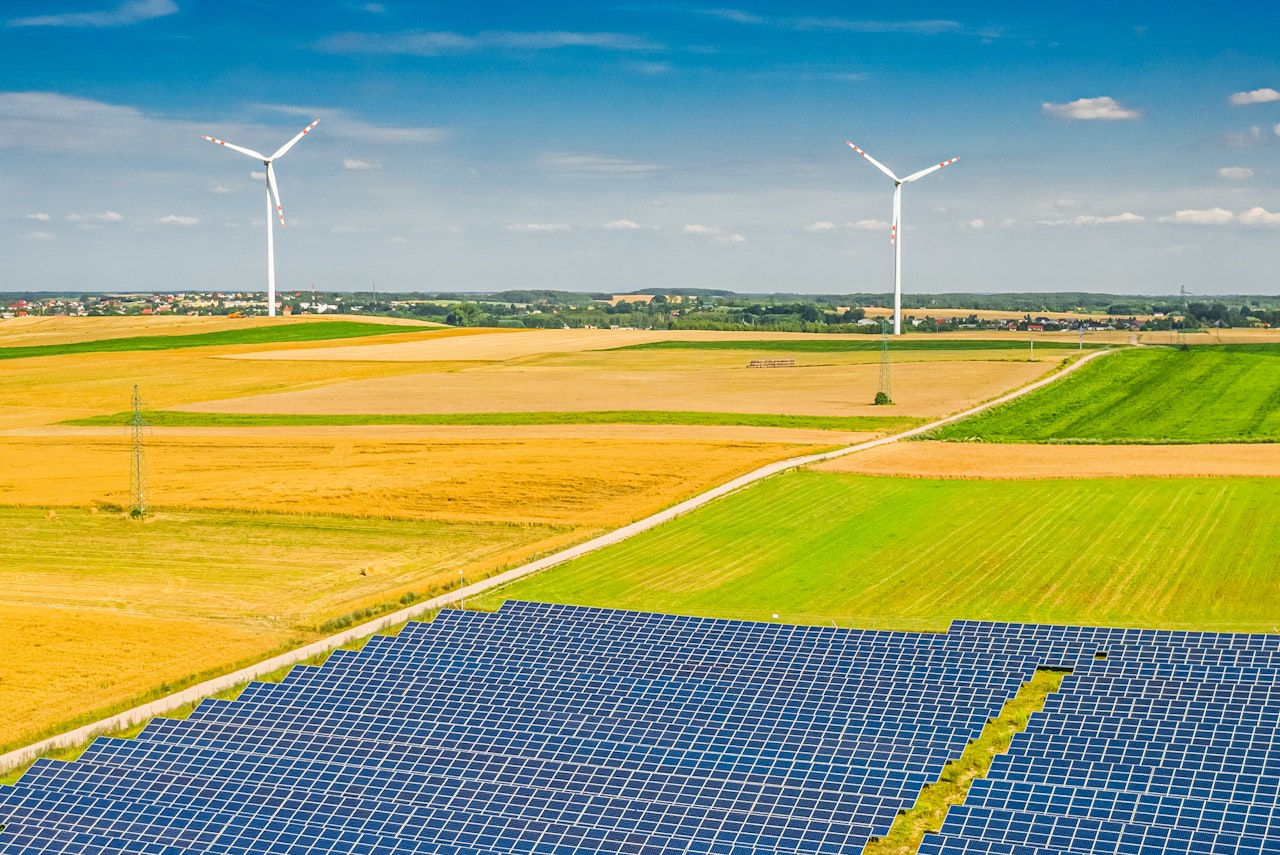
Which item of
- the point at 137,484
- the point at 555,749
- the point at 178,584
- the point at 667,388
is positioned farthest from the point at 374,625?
the point at 667,388

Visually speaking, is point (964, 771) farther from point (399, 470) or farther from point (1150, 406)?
point (1150, 406)

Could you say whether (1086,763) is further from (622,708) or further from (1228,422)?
(1228,422)

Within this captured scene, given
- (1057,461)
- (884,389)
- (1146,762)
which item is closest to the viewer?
(1146,762)

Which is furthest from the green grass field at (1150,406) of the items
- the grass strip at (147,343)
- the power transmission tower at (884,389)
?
the grass strip at (147,343)

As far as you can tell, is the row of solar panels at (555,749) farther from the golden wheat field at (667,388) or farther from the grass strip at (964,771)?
the golden wheat field at (667,388)

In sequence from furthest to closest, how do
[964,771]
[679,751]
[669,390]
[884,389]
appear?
[669,390]
[884,389]
[964,771]
[679,751]
